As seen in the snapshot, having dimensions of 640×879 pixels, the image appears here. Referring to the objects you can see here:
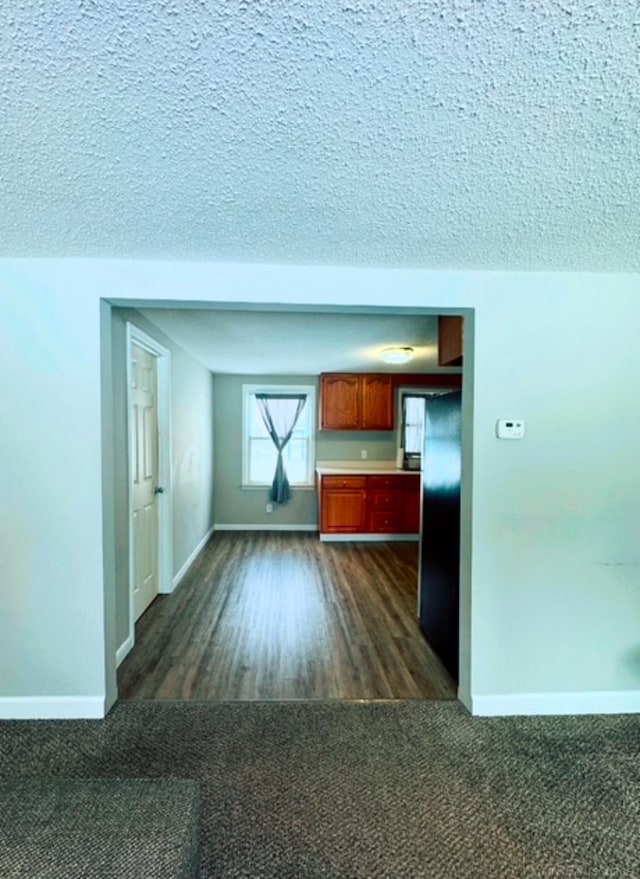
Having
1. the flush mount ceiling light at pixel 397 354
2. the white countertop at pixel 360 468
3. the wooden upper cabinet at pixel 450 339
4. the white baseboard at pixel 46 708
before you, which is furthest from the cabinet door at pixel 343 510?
the white baseboard at pixel 46 708

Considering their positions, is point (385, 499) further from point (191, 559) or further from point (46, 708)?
point (46, 708)

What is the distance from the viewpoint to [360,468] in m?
6.12

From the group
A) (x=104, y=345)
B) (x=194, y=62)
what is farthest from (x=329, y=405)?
(x=194, y=62)

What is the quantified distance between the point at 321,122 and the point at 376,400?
4.86 m

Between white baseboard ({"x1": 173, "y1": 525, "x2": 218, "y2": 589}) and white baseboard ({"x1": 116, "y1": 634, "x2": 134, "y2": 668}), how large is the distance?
1081 mm

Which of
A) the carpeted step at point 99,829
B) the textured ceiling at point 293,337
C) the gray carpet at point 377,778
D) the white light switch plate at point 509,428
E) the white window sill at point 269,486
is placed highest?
the textured ceiling at point 293,337

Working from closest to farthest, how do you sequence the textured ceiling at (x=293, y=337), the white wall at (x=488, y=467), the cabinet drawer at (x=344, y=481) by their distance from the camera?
the white wall at (x=488, y=467)
the textured ceiling at (x=293, y=337)
the cabinet drawer at (x=344, y=481)

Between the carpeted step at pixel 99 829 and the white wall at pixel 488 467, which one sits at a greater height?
the white wall at pixel 488 467

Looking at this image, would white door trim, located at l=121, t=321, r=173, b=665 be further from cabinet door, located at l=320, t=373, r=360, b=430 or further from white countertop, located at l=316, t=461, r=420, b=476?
cabinet door, located at l=320, t=373, r=360, b=430

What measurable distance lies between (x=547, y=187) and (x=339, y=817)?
229cm

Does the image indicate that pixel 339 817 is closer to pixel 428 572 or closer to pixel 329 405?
pixel 428 572

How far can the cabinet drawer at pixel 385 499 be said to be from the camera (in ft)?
18.5

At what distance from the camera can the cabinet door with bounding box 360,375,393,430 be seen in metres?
5.88

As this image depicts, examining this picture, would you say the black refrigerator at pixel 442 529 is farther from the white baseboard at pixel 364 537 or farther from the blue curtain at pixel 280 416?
the blue curtain at pixel 280 416
